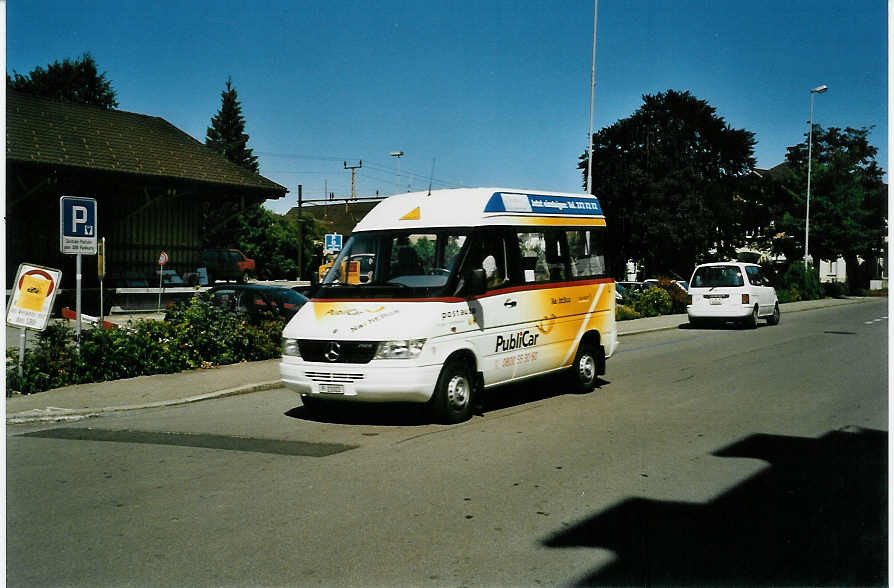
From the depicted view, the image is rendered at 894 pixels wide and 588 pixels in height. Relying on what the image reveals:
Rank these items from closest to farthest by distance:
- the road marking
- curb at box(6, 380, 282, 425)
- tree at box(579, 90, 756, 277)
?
the road marking < curb at box(6, 380, 282, 425) < tree at box(579, 90, 756, 277)

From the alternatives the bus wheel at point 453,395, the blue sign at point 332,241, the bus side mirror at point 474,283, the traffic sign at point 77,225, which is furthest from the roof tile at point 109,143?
the bus wheel at point 453,395

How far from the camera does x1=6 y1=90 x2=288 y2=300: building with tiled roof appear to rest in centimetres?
2742

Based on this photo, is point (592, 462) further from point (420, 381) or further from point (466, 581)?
point (466, 581)

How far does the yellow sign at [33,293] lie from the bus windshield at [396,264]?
4515mm

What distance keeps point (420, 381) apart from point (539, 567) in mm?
4250

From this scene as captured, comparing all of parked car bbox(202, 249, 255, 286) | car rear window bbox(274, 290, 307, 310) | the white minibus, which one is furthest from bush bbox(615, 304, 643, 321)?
parked car bbox(202, 249, 255, 286)

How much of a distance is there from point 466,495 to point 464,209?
14.7 feet

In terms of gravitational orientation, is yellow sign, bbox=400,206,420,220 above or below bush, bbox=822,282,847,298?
above

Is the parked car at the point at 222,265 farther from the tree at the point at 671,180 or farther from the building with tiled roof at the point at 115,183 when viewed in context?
the tree at the point at 671,180

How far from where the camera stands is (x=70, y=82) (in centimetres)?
5462

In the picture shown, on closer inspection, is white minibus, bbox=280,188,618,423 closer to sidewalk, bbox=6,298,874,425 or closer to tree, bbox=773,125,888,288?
sidewalk, bbox=6,298,874,425

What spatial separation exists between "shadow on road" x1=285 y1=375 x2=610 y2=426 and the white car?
13.6m

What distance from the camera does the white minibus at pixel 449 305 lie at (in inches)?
344

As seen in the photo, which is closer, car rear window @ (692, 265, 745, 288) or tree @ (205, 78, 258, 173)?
car rear window @ (692, 265, 745, 288)
